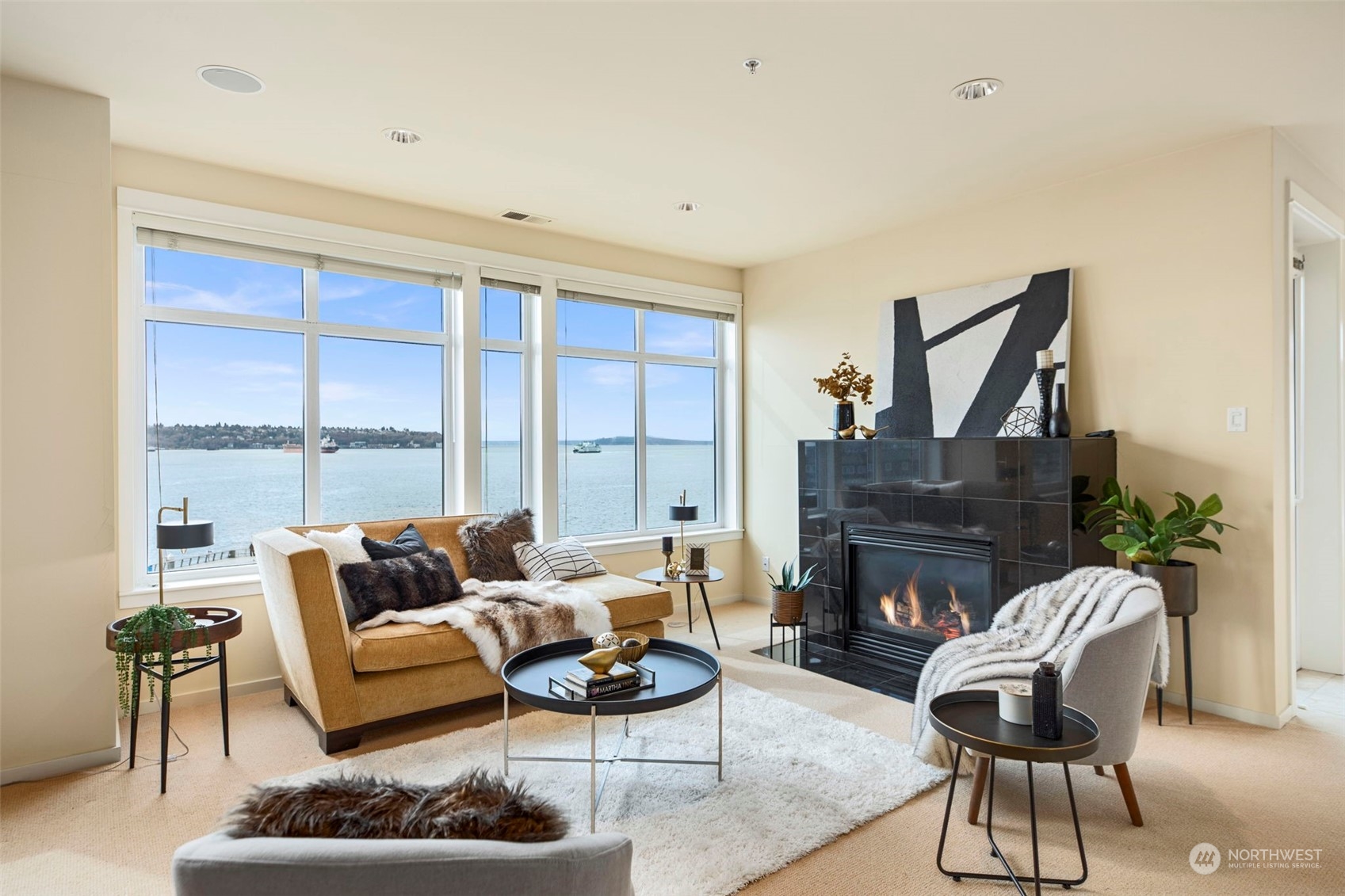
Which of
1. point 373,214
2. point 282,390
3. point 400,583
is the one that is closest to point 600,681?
point 400,583

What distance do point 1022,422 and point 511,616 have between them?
9.21ft

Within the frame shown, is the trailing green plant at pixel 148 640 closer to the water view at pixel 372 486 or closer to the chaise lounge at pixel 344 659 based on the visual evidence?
the chaise lounge at pixel 344 659

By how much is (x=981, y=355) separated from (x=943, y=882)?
2938mm

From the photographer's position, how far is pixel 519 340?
193 inches

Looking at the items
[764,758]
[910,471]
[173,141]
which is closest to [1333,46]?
[910,471]

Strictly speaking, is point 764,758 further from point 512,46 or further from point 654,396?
point 654,396

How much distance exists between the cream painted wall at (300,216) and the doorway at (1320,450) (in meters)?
3.81

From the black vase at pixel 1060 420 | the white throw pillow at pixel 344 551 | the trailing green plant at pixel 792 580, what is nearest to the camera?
the white throw pillow at pixel 344 551

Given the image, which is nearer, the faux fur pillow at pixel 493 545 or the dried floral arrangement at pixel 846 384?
the faux fur pillow at pixel 493 545

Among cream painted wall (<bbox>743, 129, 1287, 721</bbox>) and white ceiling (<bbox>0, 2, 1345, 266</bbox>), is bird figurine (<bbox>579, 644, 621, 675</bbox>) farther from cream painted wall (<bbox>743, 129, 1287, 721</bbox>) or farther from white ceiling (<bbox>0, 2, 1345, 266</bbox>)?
cream painted wall (<bbox>743, 129, 1287, 721</bbox>)

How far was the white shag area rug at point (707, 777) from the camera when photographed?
2229 mm

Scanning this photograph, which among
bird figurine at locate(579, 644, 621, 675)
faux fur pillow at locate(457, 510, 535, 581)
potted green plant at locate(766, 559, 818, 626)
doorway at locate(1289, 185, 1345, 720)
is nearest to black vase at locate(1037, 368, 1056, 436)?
doorway at locate(1289, 185, 1345, 720)

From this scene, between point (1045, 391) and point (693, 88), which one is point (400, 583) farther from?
point (1045, 391)

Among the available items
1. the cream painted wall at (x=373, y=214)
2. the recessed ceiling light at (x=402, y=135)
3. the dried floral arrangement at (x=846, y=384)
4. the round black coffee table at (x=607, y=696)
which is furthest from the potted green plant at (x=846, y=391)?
the recessed ceiling light at (x=402, y=135)
